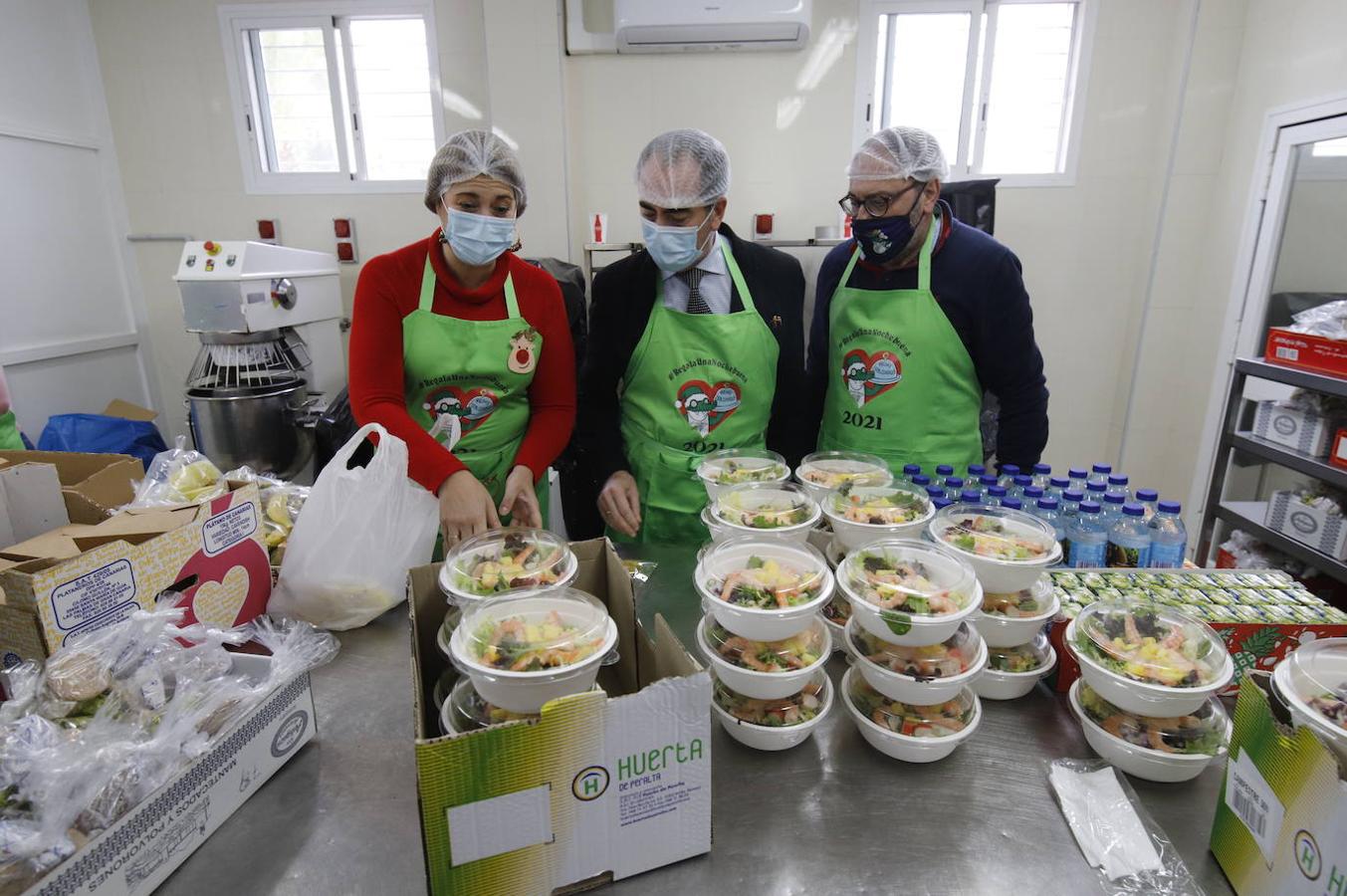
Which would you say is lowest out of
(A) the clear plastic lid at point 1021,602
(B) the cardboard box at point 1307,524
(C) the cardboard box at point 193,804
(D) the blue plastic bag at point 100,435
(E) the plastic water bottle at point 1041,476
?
(B) the cardboard box at point 1307,524

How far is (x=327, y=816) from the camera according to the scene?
944 mm

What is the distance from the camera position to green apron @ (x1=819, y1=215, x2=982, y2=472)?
1867mm

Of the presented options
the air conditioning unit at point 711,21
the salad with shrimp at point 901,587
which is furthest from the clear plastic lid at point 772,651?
the air conditioning unit at point 711,21

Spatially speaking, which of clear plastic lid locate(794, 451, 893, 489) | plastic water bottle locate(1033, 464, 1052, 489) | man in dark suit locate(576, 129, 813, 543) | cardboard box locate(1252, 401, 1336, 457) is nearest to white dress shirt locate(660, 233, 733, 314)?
man in dark suit locate(576, 129, 813, 543)

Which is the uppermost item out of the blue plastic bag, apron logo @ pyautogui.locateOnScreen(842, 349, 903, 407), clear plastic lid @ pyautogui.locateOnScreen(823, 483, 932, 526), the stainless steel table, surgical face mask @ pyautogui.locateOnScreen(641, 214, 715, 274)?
surgical face mask @ pyautogui.locateOnScreen(641, 214, 715, 274)

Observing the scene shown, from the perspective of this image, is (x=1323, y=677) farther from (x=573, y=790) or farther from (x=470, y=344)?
(x=470, y=344)

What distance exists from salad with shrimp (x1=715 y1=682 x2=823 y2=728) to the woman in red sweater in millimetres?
770

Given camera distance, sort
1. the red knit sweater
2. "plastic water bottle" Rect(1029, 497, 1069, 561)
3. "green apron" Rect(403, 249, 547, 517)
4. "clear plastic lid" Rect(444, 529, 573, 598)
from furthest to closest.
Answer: "green apron" Rect(403, 249, 547, 517)
the red knit sweater
"plastic water bottle" Rect(1029, 497, 1069, 561)
"clear plastic lid" Rect(444, 529, 573, 598)

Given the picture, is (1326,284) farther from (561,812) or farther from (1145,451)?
(561,812)

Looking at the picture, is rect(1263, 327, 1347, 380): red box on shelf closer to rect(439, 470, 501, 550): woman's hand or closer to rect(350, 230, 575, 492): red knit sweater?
rect(350, 230, 575, 492): red knit sweater

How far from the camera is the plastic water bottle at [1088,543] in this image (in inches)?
54.9

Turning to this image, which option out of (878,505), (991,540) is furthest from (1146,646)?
(878,505)

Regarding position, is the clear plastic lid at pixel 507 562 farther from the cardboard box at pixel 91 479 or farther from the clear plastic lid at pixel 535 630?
the cardboard box at pixel 91 479

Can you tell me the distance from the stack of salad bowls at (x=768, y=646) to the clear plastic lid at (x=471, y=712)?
1.00 feet
